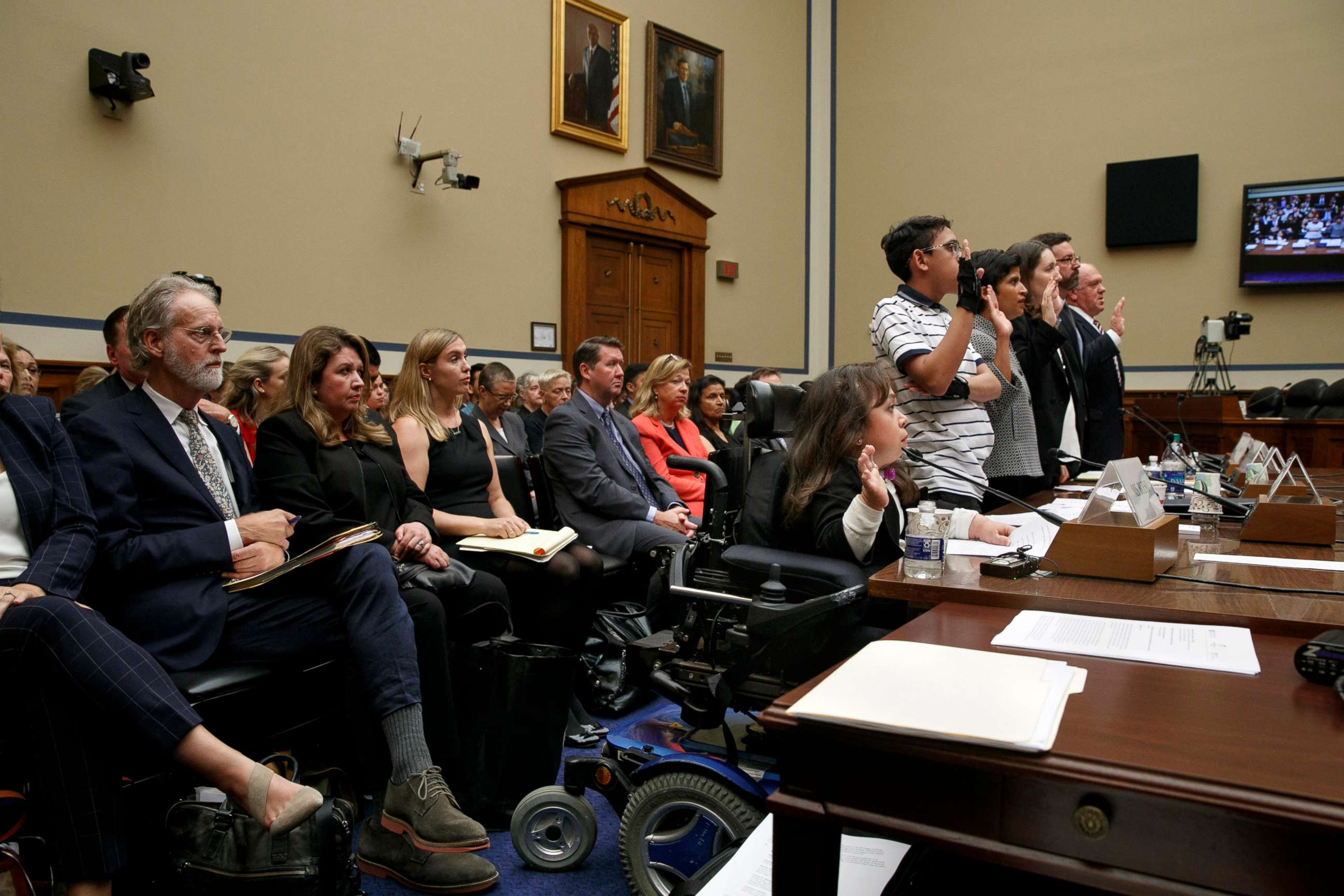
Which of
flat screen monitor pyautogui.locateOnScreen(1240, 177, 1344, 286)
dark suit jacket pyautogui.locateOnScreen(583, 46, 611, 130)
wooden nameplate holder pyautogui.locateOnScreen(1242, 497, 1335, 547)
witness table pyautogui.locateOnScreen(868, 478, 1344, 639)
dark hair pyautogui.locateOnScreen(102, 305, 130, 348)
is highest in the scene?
dark suit jacket pyautogui.locateOnScreen(583, 46, 611, 130)

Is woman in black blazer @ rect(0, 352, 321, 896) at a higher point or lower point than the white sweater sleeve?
lower

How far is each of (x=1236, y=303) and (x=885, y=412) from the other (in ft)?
23.4

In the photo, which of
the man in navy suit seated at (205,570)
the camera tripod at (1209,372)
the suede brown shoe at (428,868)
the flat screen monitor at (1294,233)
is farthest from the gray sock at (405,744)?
the flat screen monitor at (1294,233)

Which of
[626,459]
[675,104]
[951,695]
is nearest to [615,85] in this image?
[675,104]

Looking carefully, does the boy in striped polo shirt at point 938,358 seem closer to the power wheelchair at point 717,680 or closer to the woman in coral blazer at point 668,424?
the power wheelchair at point 717,680

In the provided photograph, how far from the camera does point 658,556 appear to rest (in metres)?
3.13

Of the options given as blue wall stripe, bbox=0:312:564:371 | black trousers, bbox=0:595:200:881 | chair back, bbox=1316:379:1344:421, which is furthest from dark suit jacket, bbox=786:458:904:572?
chair back, bbox=1316:379:1344:421

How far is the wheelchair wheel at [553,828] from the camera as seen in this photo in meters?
1.84

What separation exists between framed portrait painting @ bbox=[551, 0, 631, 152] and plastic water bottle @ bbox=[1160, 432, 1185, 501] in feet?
16.6

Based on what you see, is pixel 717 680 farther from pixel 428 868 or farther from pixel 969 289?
pixel 969 289

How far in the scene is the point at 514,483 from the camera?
10.5 feet

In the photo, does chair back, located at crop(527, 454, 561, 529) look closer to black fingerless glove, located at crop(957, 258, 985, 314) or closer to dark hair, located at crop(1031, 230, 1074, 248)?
black fingerless glove, located at crop(957, 258, 985, 314)

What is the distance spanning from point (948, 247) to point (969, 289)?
9.8 inches

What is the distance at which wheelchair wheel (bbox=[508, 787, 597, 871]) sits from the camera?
6.04ft
